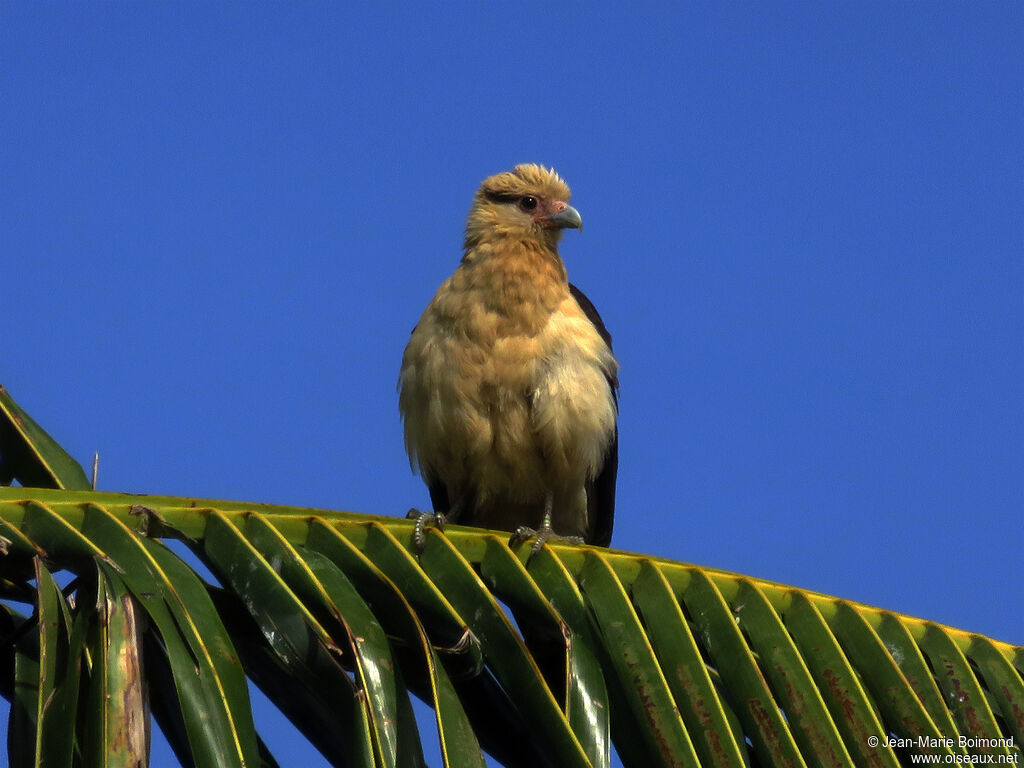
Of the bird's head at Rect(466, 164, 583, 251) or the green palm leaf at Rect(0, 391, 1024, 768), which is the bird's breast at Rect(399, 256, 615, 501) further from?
the green palm leaf at Rect(0, 391, 1024, 768)

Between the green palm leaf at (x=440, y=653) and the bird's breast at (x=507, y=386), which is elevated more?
the bird's breast at (x=507, y=386)

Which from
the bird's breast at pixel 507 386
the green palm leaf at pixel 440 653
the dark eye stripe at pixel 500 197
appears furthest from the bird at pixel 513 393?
the green palm leaf at pixel 440 653

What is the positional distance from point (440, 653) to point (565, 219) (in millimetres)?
3869

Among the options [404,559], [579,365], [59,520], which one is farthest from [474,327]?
[59,520]

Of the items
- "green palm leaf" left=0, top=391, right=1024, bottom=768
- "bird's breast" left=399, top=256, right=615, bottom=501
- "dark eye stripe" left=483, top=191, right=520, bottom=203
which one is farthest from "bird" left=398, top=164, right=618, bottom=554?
"green palm leaf" left=0, top=391, right=1024, bottom=768

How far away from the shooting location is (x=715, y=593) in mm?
3377

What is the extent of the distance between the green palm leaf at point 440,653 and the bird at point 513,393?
80.0 inches

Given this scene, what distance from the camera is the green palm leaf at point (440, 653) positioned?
262cm

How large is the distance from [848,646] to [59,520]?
2.01m

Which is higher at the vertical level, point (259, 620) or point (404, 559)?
point (404, 559)

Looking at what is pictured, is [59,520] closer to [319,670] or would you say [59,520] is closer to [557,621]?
[319,670]

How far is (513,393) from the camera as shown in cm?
565

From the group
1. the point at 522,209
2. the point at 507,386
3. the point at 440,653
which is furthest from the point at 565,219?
the point at 440,653

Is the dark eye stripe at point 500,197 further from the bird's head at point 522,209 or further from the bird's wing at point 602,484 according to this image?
the bird's wing at point 602,484
